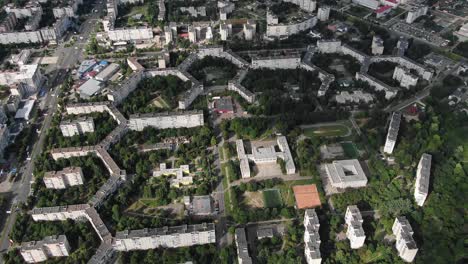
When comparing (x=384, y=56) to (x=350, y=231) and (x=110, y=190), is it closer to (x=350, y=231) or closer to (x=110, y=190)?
(x=350, y=231)

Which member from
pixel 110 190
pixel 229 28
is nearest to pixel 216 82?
pixel 229 28

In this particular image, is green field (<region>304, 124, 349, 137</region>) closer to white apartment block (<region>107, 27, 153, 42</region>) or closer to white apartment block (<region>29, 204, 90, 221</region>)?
white apartment block (<region>29, 204, 90, 221</region>)

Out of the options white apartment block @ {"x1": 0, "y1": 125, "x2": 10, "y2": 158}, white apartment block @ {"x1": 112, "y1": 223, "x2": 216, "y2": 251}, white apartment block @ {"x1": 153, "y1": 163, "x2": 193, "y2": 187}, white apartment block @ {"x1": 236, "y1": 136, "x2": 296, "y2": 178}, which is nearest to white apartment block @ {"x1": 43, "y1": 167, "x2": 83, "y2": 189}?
white apartment block @ {"x1": 153, "y1": 163, "x2": 193, "y2": 187}

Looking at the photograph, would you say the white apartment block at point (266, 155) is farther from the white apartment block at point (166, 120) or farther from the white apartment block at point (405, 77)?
the white apartment block at point (405, 77)

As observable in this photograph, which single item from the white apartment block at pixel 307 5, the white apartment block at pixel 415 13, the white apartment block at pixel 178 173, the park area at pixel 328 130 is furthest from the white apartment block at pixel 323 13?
the white apartment block at pixel 178 173

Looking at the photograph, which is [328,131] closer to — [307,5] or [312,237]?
[312,237]

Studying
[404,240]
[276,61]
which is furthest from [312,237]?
[276,61]
